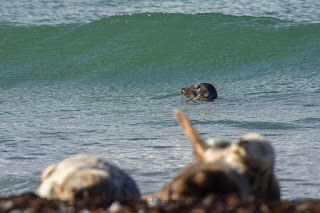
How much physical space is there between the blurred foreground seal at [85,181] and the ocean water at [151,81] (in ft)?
3.49

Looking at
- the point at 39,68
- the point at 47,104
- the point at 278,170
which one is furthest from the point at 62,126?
A: the point at 39,68

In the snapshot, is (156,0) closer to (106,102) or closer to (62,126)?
(106,102)

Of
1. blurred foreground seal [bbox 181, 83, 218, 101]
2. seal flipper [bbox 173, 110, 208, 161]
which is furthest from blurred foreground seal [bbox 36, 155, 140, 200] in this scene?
blurred foreground seal [bbox 181, 83, 218, 101]

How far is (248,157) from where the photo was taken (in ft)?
12.2

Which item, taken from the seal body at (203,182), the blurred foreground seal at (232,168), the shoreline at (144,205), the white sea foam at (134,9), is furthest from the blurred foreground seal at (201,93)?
the white sea foam at (134,9)

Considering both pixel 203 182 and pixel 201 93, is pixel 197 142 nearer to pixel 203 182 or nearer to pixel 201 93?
pixel 203 182

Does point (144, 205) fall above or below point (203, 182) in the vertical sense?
below

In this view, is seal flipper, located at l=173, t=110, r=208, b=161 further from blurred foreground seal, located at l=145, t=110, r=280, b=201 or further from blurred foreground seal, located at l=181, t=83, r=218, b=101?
blurred foreground seal, located at l=181, t=83, r=218, b=101

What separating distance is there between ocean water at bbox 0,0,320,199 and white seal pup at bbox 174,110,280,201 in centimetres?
97

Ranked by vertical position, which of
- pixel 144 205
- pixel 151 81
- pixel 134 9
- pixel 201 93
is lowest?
pixel 151 81

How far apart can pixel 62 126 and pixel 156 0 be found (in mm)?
15060

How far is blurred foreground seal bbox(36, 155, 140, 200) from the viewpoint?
3590 mm

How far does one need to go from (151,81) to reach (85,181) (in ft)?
38.8

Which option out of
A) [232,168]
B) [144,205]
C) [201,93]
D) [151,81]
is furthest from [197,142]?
[151,81]
